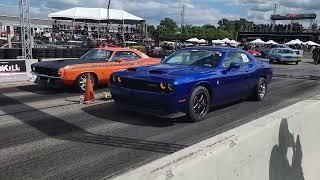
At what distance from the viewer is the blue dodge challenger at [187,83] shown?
25.9ft

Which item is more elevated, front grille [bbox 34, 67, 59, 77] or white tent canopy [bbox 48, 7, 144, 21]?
white tent canopy [bbox 48, 7, 144, 21]

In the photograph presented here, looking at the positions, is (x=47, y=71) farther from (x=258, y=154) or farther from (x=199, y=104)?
(x=258, y=154)

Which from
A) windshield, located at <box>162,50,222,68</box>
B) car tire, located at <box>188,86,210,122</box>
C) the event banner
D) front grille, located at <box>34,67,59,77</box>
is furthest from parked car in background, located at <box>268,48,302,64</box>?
car tire, located at <box>188,86,210,122</box>

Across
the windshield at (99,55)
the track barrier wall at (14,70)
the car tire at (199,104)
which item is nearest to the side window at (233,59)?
the car tire at (199,104)

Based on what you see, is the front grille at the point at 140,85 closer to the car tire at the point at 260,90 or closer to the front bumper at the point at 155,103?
the front bumper at the point at 155,103

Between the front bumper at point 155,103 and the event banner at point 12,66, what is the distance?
755cm

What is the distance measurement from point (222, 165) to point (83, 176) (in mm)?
2274

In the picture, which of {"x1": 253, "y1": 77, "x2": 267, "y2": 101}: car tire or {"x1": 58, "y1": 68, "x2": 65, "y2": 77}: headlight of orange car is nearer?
{"x1": 253, "y1": 77, "x2": 267, "y2": 101}: car tire

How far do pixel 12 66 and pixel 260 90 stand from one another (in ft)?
27.8

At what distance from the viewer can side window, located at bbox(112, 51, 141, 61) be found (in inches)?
516

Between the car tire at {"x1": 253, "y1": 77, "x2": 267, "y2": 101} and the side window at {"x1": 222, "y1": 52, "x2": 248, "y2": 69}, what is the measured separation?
35.7 inches

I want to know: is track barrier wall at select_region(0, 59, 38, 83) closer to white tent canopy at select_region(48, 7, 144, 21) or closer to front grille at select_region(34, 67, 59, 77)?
front grille at select_region(34, 67, 59, 77)

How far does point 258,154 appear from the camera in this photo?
3.79 metres

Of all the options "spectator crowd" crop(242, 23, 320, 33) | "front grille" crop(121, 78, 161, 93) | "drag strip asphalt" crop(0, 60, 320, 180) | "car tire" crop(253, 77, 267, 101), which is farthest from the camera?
"spectator crowd" crop(242, 23, 320, 33)
